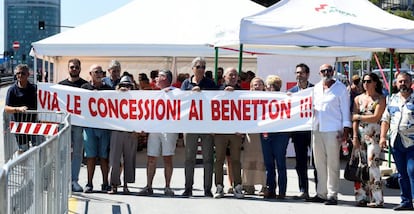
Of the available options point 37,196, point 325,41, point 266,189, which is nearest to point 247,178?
point 266,189

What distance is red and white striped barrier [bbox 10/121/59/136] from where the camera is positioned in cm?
1053

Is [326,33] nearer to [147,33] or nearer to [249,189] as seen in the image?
[249,189]

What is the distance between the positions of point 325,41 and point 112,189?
3.90 metres

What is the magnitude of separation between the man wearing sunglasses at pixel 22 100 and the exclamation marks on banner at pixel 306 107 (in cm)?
399

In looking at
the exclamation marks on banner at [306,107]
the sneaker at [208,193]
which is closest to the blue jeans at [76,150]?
the sneaker at [208,193]

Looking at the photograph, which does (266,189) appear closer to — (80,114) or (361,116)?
(361,116)

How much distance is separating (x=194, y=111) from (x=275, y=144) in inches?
52.1

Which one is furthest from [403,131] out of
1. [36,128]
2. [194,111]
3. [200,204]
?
→ [36,128]

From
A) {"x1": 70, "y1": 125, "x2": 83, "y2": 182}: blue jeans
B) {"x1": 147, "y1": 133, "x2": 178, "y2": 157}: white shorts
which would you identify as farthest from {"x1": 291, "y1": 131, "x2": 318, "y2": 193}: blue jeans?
{"x1": 70, "y1": 125, "x2": 83, "y2": 182}: blue jeans

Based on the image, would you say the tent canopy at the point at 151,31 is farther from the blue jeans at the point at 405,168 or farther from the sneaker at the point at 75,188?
the blue jeans at the point at 405,168

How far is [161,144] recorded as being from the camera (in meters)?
11.2

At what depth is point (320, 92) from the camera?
10.9 metres

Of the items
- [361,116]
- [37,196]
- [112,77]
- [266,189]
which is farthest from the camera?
[112,77]

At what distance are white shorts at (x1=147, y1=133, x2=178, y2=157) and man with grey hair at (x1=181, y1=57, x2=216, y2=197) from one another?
22 cm
